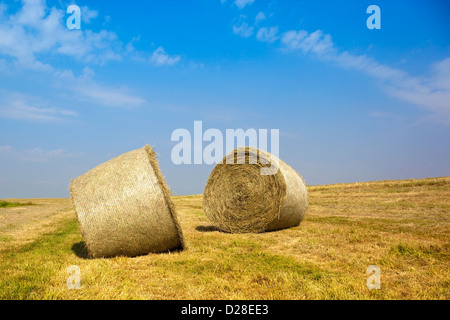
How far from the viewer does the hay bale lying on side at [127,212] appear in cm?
645

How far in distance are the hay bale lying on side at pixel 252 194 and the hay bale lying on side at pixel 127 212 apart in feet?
11.6

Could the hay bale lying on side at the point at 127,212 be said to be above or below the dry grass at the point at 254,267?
above

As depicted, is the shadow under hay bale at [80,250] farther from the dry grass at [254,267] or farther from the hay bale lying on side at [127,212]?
the hay bale lying on side at [127,212]

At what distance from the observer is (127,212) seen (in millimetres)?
6473

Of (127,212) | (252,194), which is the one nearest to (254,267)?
(127,212)

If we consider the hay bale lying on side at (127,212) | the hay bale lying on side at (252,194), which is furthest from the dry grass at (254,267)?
the hay bale lying on side at (252,194)

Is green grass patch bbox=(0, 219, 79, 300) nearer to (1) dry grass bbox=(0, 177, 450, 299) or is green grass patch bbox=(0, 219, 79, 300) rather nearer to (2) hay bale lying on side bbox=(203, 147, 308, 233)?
(1) dry grass bbox=(0, 177, 450, 299)

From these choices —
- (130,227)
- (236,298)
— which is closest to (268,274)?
(236,298)

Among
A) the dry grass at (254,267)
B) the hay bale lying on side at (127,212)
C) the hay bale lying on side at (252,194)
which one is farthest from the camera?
the hay bale lying on side at (252,194)

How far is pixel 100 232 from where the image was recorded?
6.41 metres

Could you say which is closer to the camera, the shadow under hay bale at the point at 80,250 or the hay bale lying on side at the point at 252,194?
the shadow under hay bale at the point at 80,250

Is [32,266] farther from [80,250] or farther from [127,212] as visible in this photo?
[127,212]

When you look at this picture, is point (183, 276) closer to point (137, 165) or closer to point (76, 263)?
point (76, 263)

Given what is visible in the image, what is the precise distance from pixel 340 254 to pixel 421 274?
148 cm
